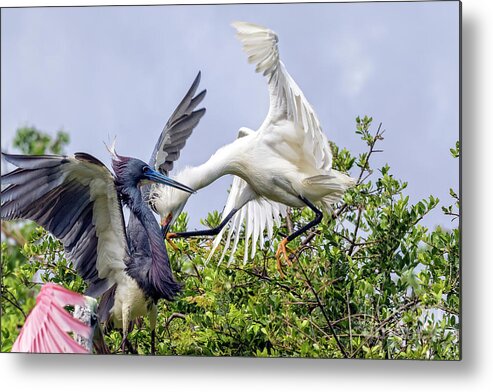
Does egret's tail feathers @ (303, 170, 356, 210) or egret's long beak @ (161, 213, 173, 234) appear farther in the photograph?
egret's long beak @ (161, 213, 173, 234)

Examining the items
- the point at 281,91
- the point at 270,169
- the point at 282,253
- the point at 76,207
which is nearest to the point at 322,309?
the point at 282,253

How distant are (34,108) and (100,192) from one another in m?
0.42

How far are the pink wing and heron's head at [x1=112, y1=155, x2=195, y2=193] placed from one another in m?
0.44

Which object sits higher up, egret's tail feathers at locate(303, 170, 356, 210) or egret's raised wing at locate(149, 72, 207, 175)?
egret's raised wing at locate(149, 72, 207, 175)

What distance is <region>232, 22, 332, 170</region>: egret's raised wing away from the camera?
12.3 ft

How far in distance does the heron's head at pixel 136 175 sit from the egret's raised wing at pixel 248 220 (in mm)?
162

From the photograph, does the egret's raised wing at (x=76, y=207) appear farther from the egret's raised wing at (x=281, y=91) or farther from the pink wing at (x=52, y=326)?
the egret's raised wing at (x=281, y=91)

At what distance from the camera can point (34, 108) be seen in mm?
3943

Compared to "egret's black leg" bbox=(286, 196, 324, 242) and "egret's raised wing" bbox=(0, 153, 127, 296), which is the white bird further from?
"egret's raised wing" bbox=(0, 153, 127, 296)

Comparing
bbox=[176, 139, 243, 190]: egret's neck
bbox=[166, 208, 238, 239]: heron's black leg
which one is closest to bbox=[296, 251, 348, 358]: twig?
bbox=[166, 208, 238, 239]: heron's black leg

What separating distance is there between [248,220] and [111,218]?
48 centimetres

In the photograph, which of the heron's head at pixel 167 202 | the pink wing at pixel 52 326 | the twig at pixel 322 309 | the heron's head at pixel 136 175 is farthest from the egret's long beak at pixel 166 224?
the twig at pixel 322 309

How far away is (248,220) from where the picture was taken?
12.6ft

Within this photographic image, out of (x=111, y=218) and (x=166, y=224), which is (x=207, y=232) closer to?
(x=166, y=224)
